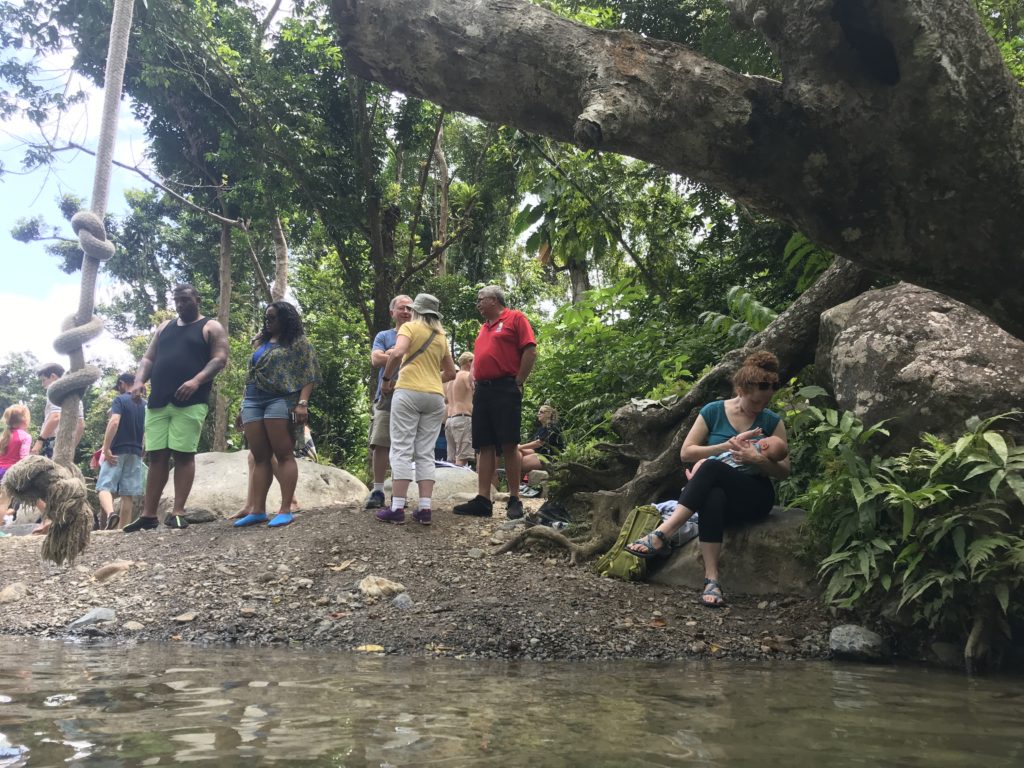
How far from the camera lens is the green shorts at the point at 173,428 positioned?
735 centimetres

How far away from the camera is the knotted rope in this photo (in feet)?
12.2

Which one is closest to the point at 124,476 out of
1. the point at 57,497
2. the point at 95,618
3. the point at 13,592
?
the point at 13,592

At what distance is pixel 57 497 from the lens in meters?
3.73

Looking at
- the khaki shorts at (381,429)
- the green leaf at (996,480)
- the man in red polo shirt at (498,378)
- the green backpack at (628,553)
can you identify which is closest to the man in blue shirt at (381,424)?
the khaki shorts at (381,429)

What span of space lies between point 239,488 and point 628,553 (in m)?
5.79

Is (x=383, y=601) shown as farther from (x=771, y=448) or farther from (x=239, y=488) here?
(x=239, y=488)

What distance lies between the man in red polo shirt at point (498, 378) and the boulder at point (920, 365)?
8.63 feet

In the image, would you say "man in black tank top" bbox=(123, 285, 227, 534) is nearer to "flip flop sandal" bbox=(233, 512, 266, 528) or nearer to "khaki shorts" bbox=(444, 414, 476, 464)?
"flip flop sandal" bbox=(233, 512, 266, 528)

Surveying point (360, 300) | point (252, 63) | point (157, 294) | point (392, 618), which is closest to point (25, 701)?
point (392, 618)

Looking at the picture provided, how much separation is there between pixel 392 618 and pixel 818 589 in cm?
270

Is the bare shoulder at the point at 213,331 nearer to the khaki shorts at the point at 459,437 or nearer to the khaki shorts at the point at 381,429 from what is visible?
the khaki shorts at the point at 381,429

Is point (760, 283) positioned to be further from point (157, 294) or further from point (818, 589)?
point (157, 294)

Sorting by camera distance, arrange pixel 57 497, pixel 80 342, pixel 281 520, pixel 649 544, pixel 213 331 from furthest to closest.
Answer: pixel 213 331 → pixel 281 520 → pixel 649 544 → pixel 57 497 → pixel 80 342

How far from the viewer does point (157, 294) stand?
1161 inches
